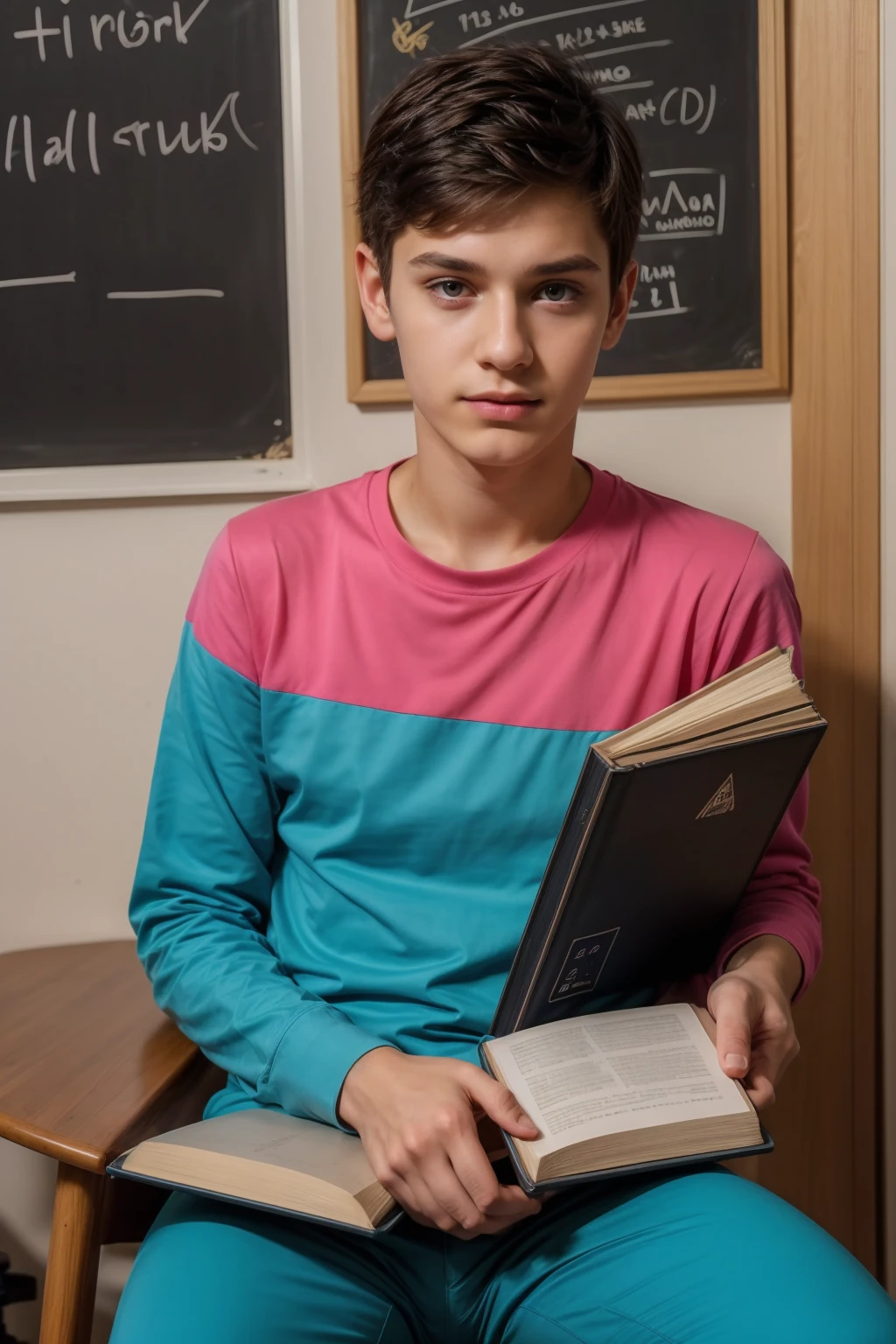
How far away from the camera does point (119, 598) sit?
142 cm

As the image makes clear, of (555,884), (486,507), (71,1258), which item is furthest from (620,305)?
(71,1258)

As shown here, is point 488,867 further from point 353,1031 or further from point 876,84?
point 876,84

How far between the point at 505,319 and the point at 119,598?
69 cm

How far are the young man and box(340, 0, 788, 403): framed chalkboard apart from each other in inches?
9.9

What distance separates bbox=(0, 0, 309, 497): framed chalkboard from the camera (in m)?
1.33

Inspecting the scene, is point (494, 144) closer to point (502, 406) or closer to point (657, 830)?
point (502, 406)

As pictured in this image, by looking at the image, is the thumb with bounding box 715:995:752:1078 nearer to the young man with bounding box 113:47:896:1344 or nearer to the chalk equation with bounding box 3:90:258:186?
the young man with bounding box 113:47:896:1344

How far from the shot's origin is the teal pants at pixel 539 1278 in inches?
29.2

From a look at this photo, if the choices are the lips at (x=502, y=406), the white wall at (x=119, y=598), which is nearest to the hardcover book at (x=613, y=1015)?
the lips at (x=502, y=406)

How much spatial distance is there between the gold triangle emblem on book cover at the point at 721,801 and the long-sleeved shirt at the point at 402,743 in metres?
0.17

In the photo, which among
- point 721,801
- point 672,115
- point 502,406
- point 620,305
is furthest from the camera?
point 672,115

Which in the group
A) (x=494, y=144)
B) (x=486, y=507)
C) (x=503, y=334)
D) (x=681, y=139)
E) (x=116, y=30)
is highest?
(x=116, y=30)

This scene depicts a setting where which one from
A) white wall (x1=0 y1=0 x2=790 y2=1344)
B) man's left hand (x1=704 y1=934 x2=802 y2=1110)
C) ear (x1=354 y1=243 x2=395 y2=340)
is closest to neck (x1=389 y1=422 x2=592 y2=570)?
ear (x1=354 y1=243 x2=395 y2=340)

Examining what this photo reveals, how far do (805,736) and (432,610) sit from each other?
0.35 m
